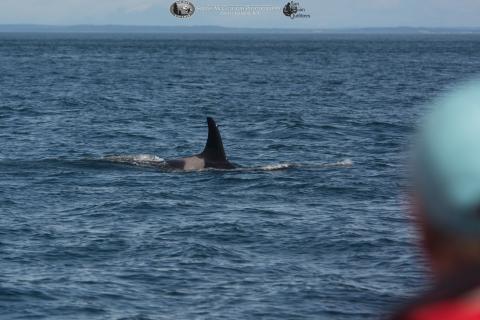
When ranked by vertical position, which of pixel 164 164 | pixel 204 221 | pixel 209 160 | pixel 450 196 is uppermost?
pixel 450 196

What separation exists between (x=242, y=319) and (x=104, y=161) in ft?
51.9

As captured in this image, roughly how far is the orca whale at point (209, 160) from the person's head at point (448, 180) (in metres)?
25.3

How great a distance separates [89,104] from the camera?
187 feet

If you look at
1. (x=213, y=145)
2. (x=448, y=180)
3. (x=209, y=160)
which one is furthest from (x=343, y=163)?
(x=448, y=180)

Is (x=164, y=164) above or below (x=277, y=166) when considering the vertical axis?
above

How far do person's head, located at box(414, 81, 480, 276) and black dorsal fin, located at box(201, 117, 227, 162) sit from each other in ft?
82.4

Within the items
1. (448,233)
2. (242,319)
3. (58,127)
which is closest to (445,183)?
(448,233)

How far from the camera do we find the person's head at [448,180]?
131 cm

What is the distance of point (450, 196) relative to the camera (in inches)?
52.1

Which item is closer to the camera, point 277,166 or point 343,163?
point 277,166

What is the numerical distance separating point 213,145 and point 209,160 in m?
0.53

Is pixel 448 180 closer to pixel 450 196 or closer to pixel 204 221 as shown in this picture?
pixel 450 196

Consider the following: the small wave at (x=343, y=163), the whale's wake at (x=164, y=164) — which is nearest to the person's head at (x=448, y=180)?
the whale's wake at (x=164, y=164)

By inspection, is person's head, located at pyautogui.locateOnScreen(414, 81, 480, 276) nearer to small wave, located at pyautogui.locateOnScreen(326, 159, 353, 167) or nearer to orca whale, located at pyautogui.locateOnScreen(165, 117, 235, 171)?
orca whale, located at pyautogui.locateOnScreen(165, 117, 235, 171)
